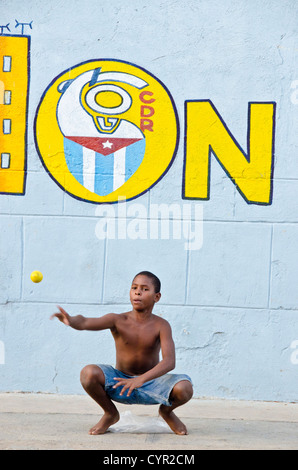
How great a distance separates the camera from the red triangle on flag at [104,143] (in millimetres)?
5297

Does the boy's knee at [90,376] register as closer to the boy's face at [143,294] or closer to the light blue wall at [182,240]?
the boy's face at [143,294]

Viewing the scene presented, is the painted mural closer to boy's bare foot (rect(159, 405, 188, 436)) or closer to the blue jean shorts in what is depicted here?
the blue jean shorts

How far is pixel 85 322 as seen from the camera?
4.11 metres

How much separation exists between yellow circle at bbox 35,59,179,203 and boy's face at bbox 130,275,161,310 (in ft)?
3.84

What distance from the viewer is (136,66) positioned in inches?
209

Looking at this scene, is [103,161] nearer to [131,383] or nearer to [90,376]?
[90,376]

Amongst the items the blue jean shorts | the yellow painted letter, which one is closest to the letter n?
the yellow painted letter

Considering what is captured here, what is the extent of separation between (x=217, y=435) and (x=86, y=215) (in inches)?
74.3

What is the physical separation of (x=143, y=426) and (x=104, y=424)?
26cm

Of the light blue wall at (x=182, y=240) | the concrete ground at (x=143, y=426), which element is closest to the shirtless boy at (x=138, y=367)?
the concrete ground at (x=143, y=426)

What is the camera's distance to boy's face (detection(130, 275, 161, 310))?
166 inches

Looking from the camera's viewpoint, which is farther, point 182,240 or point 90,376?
point 182,240

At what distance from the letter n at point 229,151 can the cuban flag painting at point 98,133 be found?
369mm

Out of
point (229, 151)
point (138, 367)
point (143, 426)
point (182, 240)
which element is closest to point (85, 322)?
point (138, 367)
